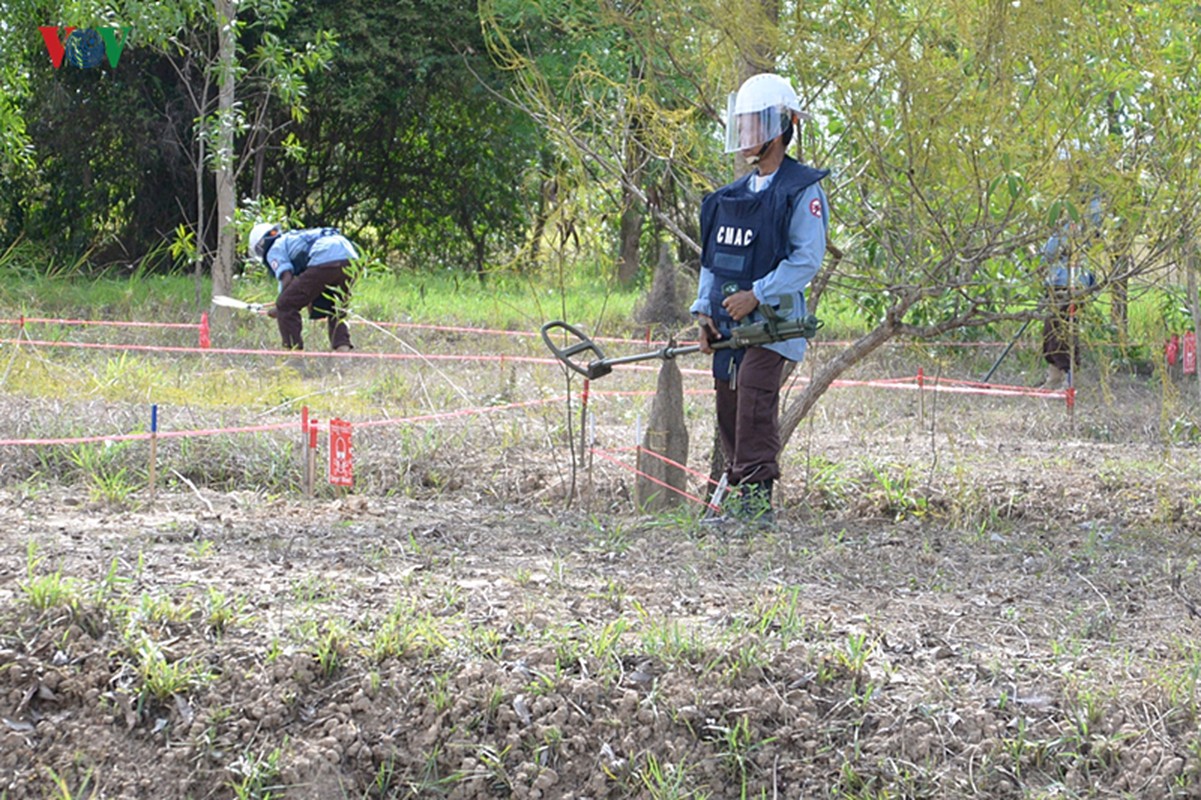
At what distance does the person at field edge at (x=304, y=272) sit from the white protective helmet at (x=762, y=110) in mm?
5918

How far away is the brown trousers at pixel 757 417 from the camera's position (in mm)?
5277

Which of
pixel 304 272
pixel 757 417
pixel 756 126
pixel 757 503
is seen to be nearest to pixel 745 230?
pixel 756 126

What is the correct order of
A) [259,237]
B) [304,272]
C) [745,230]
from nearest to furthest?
1. [745,230]
2. [304,272]
3. [259,237]

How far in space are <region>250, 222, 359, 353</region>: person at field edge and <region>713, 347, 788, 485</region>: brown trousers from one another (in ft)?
19.2

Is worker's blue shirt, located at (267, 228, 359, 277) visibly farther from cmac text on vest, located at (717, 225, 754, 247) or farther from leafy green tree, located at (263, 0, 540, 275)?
cmac text on vest, located at (717, 225, 754, 247)

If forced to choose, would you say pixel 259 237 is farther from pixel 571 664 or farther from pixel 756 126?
pixel 571 664

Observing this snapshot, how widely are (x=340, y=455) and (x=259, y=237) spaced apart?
19.5 ft

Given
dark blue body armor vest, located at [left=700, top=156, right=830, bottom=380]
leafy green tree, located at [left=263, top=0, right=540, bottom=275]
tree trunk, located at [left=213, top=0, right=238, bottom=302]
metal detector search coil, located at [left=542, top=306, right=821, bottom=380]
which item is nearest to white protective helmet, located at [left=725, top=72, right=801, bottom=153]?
dark blue body armor vest, located at [left=700, top=156, right=830, bottom=380]

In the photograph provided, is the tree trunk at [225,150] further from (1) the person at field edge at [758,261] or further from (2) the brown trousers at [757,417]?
(2) the brown trousers at [757,417]

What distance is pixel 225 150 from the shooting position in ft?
38.5

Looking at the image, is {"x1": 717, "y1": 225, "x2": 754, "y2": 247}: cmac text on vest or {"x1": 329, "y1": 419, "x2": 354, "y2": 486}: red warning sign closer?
{"x1": 717, "y1": 225, "x2": 754, "y2": 247}: cmac text on vest

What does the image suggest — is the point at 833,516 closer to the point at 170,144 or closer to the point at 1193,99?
the point at 1193,99

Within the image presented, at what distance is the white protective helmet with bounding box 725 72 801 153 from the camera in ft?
16.8

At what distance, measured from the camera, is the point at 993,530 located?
5.86m
